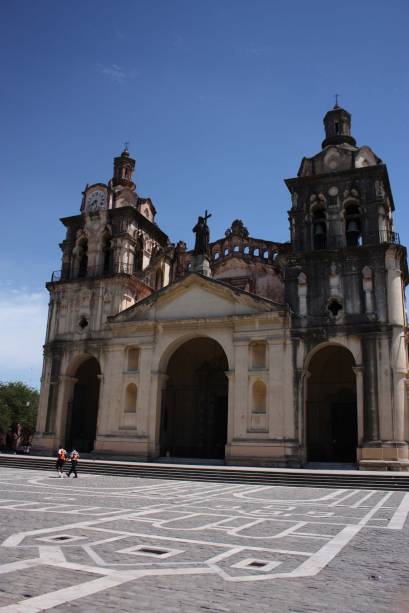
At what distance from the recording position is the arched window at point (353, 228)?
2781 cm

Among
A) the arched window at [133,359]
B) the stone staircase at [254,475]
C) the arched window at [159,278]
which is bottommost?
the stone staircase at [254,475]

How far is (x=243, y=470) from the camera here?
22.4 m

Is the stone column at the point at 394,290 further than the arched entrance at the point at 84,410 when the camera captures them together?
No

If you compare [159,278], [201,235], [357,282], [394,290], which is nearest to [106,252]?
[159,278]

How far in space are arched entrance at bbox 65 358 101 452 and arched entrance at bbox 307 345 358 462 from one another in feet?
42.0

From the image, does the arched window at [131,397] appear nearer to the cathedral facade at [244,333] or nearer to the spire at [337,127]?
the cathedral facade at [244,333]

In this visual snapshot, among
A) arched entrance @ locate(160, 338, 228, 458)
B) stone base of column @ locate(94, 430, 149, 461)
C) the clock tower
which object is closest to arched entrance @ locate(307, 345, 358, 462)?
arched entrance @ locate(160, 338, 228, 458)

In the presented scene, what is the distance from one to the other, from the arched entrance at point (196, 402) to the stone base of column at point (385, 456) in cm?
935

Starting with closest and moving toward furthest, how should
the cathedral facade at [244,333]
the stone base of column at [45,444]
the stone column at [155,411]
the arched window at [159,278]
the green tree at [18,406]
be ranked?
the cathedral facade at [244,333] → the stone column at [155,411] → the stone base of column at [45,444] → the arched window at [159,278] → the green tree at [18,406]

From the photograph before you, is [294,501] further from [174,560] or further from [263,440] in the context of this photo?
[263,440]

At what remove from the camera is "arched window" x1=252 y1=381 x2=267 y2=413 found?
26359 millimetres

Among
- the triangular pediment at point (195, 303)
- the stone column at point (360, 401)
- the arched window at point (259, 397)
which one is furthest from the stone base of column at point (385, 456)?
the triangular pediment at point (195, 303)

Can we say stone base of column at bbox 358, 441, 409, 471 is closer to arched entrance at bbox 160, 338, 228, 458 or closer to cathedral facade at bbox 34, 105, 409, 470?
cathedral facade at bbox 34, 105, 409, 470

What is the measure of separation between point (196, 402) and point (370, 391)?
11.1m
